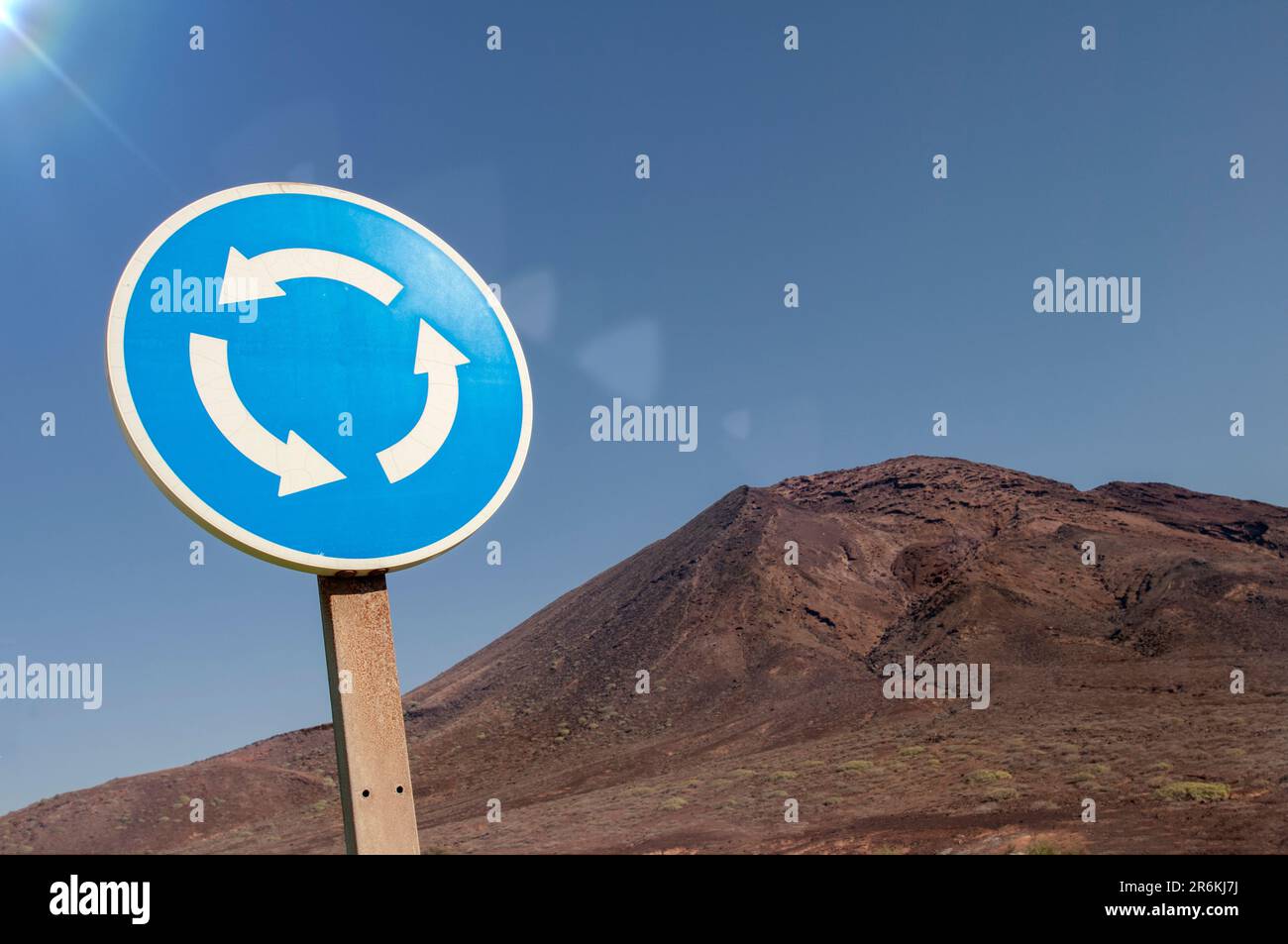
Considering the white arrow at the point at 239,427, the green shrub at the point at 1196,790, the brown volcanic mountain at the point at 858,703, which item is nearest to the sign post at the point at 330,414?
the white arrow at the point at 239,427

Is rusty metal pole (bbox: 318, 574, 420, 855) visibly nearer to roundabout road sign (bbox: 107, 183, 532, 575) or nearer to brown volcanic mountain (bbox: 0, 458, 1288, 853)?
roundabout road sign (bbox: 107, 183, 532, 575)

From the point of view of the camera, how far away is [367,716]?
3342 millimetres

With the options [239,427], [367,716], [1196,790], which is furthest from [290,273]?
[1196,790]

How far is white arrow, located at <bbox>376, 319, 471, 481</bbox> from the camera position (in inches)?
139

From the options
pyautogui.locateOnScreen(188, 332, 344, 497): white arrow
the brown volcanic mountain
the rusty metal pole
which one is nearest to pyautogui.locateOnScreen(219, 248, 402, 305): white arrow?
pyautogui.locateOnScreen(188, 332, 344, 497): white arrow

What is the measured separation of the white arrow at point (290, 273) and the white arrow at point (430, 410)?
9.3 inches

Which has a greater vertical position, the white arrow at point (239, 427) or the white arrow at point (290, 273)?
the white arrow at point (290, 273)

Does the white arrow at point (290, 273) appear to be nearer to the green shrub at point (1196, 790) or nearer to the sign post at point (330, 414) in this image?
the sign post at point (330, 414)

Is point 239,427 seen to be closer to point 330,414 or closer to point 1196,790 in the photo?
point 330,414

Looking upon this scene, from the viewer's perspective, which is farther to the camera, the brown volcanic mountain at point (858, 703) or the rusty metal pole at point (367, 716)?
the brown volcanic mountain at point (858, 703)

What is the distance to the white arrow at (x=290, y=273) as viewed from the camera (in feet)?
11.2
